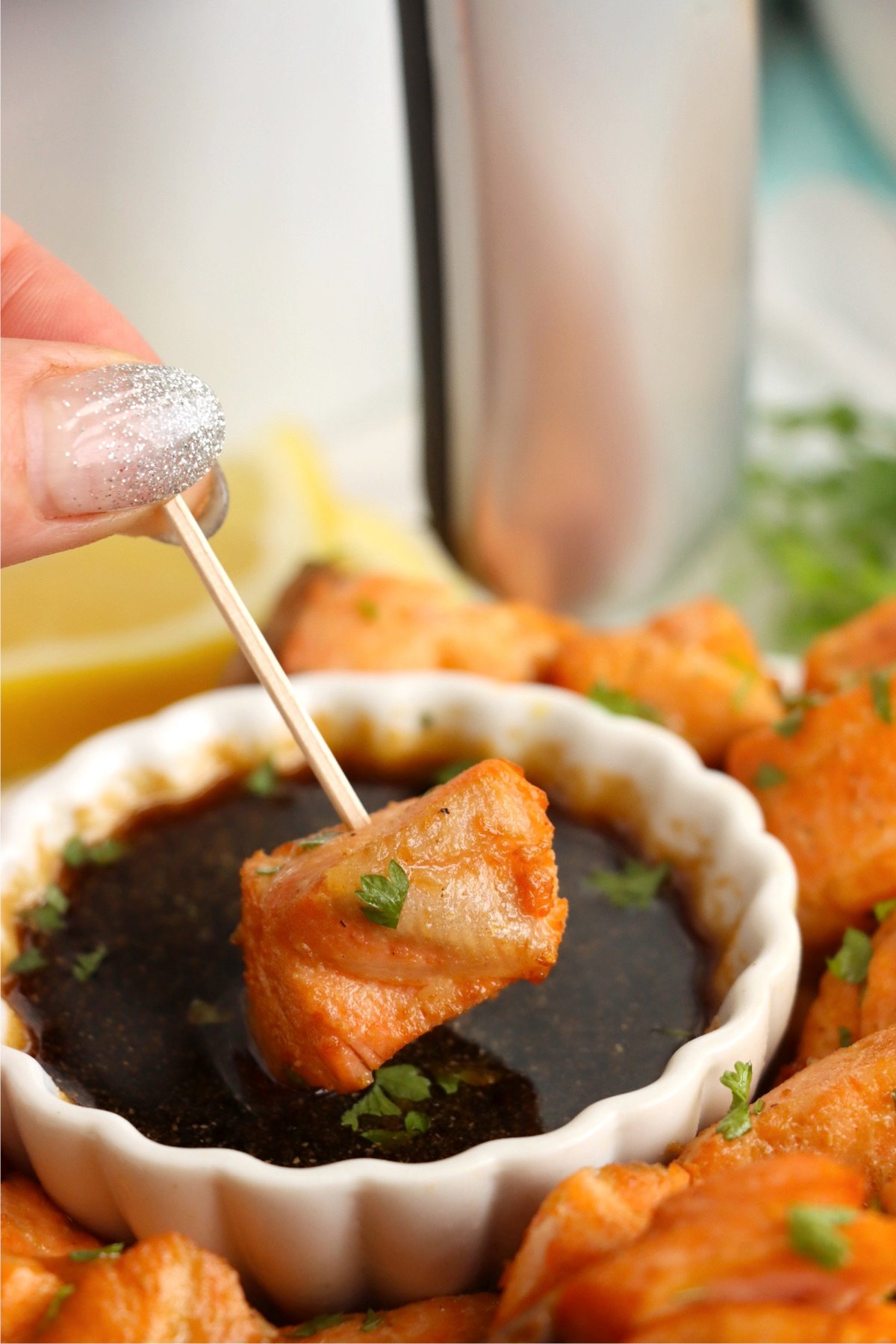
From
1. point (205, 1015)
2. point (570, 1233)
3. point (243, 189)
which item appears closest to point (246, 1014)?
point (205, 1015)

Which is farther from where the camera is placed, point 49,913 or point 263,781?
point 263,781

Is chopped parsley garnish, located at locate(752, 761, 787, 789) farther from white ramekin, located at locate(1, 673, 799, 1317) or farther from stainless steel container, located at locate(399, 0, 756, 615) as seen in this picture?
stainless steel container, located at locate(399, 0, 756, 615)

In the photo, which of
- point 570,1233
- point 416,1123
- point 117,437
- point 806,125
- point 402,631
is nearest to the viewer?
point 570,1233

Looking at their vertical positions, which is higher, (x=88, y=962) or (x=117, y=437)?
(x=117, y=437)

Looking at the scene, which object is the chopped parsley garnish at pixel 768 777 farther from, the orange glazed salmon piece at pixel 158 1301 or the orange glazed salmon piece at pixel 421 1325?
the orange glazed salmon piece at pixel 158 1301

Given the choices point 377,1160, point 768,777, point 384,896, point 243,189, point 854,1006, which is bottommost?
point 854,1006

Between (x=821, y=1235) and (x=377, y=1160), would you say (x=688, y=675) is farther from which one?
(x=821, y=1235)
